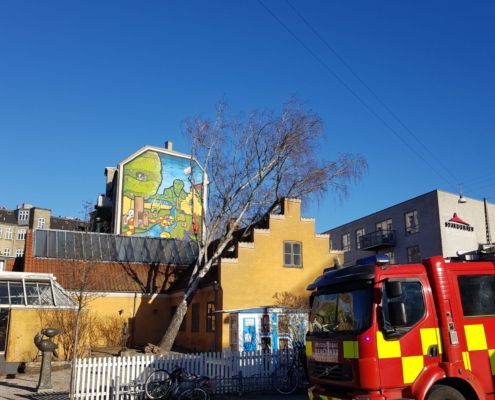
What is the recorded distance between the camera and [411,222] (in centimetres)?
4834

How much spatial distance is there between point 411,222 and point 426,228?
2.36 metres

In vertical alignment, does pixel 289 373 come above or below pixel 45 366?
below

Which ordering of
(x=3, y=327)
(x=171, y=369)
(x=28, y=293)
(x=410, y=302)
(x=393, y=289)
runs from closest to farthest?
1. (x=393, y=289)
2. (x=410, y=302)
3. (x=171, y=369)
4. (x=3, y=327)
5. (x=28, y=293)

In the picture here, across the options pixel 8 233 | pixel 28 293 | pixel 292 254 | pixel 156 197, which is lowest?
pixel 28 293

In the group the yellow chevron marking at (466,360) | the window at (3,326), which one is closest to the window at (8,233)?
the window at (3,326)

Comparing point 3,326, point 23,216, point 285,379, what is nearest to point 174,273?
point 3,326

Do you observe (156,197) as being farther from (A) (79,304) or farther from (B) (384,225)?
(A) (79,304)

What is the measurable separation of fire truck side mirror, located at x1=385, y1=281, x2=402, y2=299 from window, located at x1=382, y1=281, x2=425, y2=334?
56mm

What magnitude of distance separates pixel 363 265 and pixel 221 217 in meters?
17.4

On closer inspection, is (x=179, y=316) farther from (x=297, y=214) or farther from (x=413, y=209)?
(x=413, y=209)

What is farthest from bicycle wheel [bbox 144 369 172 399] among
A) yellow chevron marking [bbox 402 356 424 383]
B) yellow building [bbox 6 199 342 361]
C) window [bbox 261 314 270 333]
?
yellow building [bbox 6 199 342 361]

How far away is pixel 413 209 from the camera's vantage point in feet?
158

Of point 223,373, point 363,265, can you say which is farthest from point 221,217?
point 363,265

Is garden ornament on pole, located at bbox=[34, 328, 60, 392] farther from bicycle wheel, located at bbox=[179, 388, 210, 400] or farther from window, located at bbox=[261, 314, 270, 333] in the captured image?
window, located at bbox=[261, 314, 270, 333]
